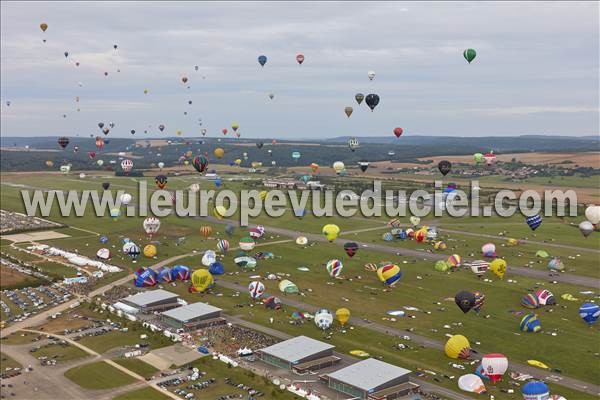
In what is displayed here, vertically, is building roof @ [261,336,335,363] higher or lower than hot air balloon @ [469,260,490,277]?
lower

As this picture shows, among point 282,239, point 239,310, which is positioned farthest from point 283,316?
point 282,239

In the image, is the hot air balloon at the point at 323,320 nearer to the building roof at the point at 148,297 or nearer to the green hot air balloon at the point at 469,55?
the building roof at the point at 148,297

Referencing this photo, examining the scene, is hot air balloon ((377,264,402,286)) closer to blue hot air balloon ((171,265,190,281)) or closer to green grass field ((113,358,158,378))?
blue hot air balloon ((171,265,190,281))

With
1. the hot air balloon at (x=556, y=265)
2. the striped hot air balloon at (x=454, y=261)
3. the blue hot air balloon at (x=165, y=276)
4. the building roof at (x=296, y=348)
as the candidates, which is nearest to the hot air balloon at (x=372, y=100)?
the striped hot air balloon at (x=454, y=261)

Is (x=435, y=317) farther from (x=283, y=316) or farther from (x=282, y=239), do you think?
(x=282, y=239)

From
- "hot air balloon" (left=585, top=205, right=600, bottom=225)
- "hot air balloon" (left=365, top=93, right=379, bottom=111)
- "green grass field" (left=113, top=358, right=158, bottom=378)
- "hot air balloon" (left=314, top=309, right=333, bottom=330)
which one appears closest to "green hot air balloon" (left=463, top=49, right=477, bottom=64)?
"hot air balloon" (left=365, top=93, right=379, bottom=111)

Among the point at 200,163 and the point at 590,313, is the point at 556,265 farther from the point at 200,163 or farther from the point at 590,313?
the point at 200,163
